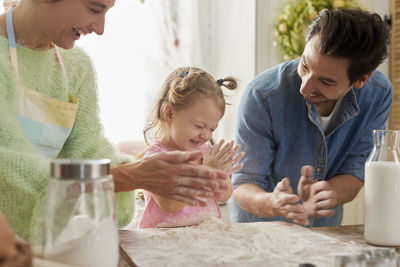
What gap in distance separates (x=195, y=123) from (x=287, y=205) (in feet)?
1.53

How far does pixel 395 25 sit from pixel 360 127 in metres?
1.46

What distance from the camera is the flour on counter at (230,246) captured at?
97 centimetres

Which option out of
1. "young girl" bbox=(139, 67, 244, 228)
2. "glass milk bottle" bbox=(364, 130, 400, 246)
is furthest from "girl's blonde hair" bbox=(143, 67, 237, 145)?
"glass milk bottle" bbox=(364, 130, 400, 246)

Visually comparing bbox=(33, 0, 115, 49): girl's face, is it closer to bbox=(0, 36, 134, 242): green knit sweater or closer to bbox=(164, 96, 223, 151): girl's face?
bbox=(0, 36, 134, 242): green knit sweater

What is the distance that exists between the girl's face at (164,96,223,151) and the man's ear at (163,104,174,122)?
24mm

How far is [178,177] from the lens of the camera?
1.12 m

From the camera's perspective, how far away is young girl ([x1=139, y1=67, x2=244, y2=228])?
156cm

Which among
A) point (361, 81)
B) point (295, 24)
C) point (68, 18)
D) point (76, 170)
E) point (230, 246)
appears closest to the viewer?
point (76, 170)

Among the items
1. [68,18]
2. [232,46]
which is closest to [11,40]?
[68,18]

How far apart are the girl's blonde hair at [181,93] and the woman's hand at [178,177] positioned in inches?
20.4

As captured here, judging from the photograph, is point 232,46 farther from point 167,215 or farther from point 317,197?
point 317,197

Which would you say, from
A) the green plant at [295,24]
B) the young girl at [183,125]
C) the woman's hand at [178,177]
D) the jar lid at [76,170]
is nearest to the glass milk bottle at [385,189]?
the woman's hand at [178,177]

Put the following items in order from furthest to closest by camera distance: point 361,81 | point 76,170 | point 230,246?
point 361,81 < point 230,246 < point 76,170

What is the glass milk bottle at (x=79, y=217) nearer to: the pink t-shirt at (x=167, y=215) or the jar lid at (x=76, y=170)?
the jar lid at (x=76, y=170)
